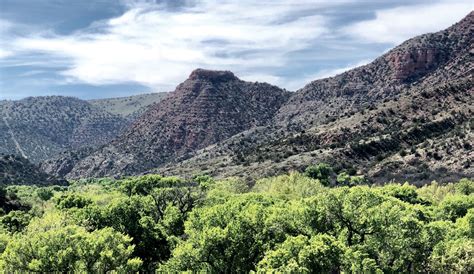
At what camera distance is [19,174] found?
174 meters

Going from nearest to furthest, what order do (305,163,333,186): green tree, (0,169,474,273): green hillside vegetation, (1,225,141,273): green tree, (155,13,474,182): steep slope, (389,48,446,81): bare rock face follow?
(0,169,474,273): green hillside vegetation < (1,225,141,273): green tree < (305,163,333,186): green tree < (155,13,474,182): steep slope < (389,48,446,81): bare rock face

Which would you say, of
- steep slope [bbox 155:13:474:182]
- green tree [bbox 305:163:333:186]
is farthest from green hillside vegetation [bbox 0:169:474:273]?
steep slope [bbox 155:13:474:182]

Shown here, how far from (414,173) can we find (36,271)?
298 feet

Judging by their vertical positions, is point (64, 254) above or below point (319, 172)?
above

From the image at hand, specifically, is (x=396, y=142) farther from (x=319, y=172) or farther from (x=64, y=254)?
(x=64, y=254)

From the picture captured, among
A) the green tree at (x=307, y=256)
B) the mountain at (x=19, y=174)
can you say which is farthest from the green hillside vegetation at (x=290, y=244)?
the mountain at (x=19, y=174)

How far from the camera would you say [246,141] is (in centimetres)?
19000

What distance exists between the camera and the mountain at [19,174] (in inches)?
6437

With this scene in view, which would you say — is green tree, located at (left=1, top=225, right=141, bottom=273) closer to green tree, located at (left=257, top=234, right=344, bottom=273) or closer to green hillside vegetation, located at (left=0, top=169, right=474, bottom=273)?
green hillside vegetation, located at (left=0, top=169, right=474, bottom=273)

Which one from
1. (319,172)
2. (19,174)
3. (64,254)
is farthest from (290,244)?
(19,174)

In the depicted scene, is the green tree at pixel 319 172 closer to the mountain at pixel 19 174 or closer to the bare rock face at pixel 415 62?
the bare rock face at pixel 415 62

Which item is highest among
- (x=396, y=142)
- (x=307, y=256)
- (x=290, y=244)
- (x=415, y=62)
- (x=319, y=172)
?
(x=415, y=62)

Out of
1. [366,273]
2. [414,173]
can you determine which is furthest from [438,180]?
[366,273]

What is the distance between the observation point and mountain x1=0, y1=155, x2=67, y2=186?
163500mm
